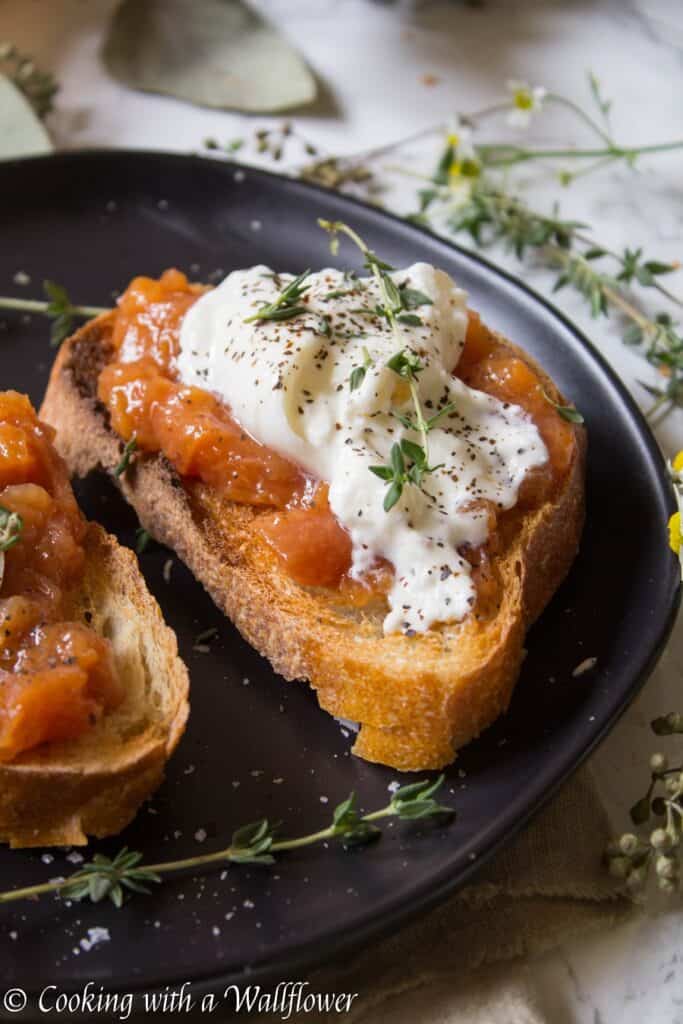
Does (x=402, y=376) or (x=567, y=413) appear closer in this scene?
Answer: (x=402, y=376)

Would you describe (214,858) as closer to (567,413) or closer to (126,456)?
(126,456)

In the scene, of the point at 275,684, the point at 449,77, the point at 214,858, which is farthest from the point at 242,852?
the point at 449,77

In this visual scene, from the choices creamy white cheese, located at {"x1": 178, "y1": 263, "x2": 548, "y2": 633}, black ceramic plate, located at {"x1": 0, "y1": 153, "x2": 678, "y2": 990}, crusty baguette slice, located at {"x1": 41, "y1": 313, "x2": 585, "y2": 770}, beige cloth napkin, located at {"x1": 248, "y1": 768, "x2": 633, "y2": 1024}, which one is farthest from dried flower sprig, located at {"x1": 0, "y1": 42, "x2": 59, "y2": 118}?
beige cloth napkin, located at {"x1": 248, "y1": 768, "x2": 633, "y2": 1024}

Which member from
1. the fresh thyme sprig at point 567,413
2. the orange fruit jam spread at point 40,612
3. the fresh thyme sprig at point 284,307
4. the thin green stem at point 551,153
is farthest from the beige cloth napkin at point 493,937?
the thin green stem at point 551,153

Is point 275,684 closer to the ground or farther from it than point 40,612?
closer to the ground

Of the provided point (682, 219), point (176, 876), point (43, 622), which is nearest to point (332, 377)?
point (43, 622)

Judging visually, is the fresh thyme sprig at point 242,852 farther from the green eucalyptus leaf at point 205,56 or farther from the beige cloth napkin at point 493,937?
the green eucalyptus leaf at point 205,56
